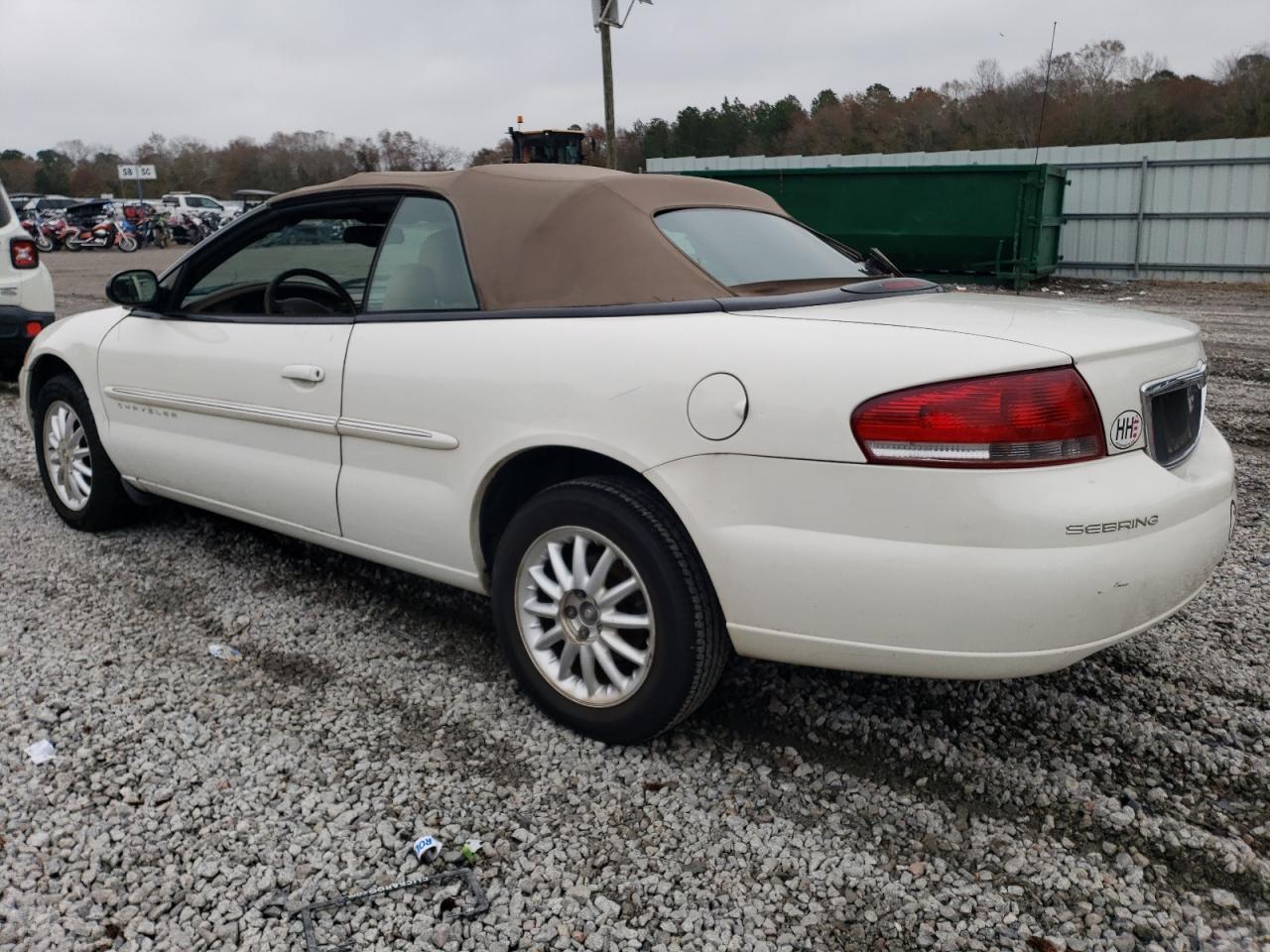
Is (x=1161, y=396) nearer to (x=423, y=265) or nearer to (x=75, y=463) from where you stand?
(x=423, y=265)

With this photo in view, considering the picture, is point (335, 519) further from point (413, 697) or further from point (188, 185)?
point (188, 185)

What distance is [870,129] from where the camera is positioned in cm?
4497

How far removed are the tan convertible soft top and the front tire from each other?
88.2 inches

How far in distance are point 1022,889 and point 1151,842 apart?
15.1 inches

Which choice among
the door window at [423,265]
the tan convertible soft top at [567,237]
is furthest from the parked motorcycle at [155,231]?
the tan convertible soft top at [567,237]

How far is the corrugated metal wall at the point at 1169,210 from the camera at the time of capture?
17891 mm

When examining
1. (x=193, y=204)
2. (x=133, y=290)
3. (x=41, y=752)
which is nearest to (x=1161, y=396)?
(x=41, y=752)

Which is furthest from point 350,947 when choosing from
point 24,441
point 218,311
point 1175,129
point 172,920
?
point 1175,129

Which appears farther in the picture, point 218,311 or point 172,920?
point 218,311

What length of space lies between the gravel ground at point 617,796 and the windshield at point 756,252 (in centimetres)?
124

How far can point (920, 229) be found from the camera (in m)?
16.7

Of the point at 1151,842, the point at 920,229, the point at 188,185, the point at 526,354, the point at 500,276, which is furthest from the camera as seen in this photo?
the point at 188,185

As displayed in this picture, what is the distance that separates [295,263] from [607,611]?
209 cm

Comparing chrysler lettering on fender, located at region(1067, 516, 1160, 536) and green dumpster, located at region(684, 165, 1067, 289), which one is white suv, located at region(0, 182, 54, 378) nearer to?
chrysler lettering on fender, located at region(1067, 516, 1160, 536)
